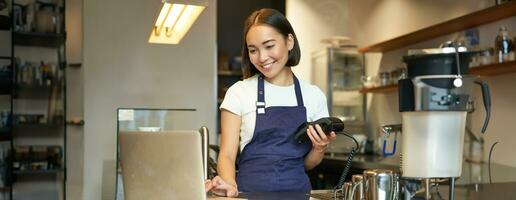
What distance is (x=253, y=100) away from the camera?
1632mm

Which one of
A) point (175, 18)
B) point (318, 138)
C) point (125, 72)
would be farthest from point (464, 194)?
point (125, 72)

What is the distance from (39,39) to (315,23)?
253 centimetres

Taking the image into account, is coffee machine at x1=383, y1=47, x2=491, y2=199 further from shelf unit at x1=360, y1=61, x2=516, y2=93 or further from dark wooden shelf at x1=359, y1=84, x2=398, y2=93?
dark wooden shelf at x1=359, y1=84, x2=398, y2=93

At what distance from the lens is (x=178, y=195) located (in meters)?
1.01

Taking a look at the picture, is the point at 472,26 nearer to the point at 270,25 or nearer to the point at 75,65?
the point at 270,25

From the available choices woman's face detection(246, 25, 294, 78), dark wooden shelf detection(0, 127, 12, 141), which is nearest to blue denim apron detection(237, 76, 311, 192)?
woman's face detection(246, 25, 294, 78)

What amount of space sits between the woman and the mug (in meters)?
0.32

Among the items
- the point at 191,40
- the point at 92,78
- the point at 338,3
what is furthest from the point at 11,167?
the point at 338,3

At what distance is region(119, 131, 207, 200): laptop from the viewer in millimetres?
1011

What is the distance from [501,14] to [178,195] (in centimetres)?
242

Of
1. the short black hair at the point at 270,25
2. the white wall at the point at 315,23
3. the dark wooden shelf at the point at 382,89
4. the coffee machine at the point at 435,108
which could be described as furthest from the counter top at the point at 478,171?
the white wall at the point at 315,23

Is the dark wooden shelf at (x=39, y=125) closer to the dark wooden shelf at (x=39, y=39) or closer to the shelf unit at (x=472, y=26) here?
the dark wooden shelf at (x=39, y=39)

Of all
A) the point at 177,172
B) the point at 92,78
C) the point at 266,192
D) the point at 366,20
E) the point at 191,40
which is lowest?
the point at 266,192

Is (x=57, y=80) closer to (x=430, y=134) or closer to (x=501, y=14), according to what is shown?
(x=501, y=14)
